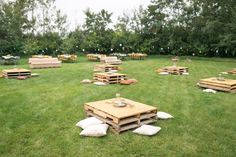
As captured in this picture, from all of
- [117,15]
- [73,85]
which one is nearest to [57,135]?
[73,85]

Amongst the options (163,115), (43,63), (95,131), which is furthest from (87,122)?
(43,63)

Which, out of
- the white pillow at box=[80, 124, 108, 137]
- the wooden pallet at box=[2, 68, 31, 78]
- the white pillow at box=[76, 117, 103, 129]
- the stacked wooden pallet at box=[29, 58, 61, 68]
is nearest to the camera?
the white pillow at box=[80, 124, 108, 137]

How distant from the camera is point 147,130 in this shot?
17.9 ft

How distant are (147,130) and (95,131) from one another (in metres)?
1.04

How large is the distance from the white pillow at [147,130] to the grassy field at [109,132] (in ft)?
0.43

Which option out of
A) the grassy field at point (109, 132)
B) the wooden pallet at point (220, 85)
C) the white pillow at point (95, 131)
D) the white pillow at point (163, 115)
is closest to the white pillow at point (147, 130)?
the grassy field at point (109, 132)

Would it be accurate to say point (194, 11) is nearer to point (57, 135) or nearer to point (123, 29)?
point (123, 29)

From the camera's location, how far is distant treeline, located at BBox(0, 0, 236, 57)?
81.8ft

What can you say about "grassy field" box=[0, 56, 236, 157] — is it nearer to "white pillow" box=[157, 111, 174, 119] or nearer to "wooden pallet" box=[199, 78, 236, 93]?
"white pillow" box=[157, 111, 174, 119]

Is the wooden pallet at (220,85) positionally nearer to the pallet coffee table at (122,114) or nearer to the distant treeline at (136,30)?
the pallet coffee table at (122,114)

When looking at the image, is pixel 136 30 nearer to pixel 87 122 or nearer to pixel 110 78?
pixel 110 78

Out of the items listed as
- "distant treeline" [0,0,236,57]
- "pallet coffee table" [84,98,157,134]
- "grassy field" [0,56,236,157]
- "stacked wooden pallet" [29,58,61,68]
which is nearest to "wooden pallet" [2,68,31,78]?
"grassy field" [0,56,236,157]

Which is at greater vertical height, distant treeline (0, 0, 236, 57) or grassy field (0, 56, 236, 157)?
distant treeline (0, 0, 236, 57)

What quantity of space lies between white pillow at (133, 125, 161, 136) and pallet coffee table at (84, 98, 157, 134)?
15 centimetres
